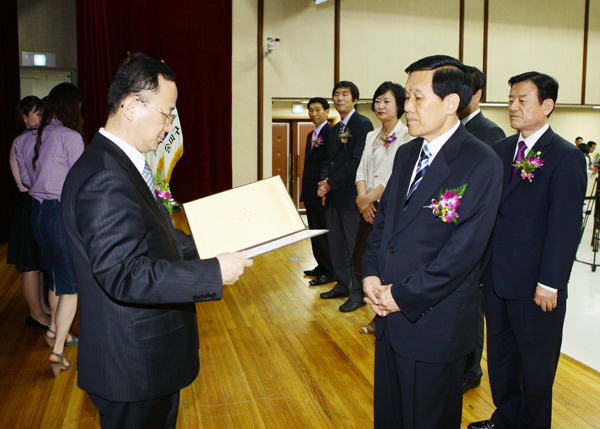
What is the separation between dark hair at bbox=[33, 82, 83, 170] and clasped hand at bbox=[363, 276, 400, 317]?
2.23 m

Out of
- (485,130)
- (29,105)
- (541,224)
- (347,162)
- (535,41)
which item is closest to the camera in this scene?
(541,224)

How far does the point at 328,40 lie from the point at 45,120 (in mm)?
5993

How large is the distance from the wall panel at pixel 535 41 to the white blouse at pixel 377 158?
641 centimetres

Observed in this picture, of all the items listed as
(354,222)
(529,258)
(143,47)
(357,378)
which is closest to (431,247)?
(529,258)

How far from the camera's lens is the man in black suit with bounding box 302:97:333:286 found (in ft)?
14.3

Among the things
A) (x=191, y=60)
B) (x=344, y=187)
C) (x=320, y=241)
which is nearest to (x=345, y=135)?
(x=344, y=187)

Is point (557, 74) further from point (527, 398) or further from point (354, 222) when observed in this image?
point (527, 398)

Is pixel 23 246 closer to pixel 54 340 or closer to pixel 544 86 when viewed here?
pixel 54 340

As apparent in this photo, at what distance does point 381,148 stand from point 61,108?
7.09 feet

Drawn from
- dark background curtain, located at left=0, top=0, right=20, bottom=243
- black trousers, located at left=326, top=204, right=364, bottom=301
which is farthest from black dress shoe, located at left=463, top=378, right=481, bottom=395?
dark background curtain, located at left=0, top=0, right=20, bottom=243

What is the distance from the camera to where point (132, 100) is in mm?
1207

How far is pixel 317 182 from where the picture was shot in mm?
4359

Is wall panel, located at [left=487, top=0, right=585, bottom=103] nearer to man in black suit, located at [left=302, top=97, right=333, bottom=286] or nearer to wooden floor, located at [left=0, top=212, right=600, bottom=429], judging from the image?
man in black suit, located at [left=302, top=97, right=333, bottom=286]

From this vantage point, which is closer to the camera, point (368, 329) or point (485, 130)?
point (485, 130)
